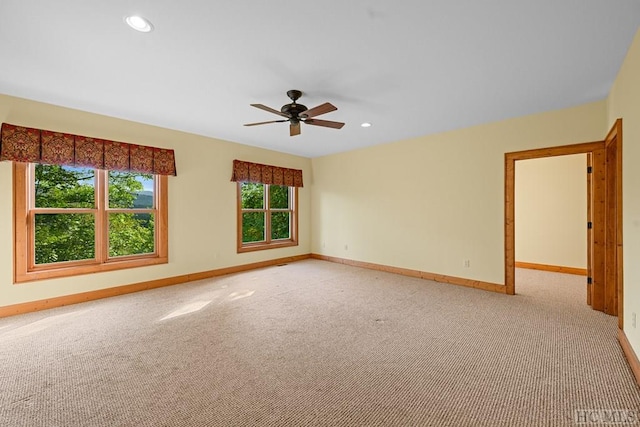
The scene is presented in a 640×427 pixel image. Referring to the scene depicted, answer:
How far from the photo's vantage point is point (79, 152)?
12.0 feet

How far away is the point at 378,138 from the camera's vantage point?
5199mm

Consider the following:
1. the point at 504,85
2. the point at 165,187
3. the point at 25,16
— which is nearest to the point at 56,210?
the point at 165,187

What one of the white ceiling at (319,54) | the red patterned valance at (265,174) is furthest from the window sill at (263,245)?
the white ceiling at (319,54)

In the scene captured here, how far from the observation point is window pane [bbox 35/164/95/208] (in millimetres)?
3598

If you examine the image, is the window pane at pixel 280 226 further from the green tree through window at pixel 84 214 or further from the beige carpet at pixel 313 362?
the beige carpet at pixel 313 362

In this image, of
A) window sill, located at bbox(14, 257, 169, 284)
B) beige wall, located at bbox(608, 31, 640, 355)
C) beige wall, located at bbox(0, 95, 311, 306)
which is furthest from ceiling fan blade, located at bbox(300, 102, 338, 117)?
window sill, located at bbox(14, 257, 169, 284)

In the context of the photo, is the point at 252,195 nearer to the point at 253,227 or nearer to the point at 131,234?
the point at 253,227

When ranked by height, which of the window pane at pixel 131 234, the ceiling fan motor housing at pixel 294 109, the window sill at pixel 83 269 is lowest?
the window sill at pixel 83 269

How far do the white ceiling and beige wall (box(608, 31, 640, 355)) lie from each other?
22 centimetres

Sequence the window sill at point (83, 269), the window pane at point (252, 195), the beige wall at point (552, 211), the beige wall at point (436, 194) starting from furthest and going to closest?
the window pane at point (252, 195), the beige wall at point (552, 211), the beige wall at point (436, 194), the window sill at point (83, 269)

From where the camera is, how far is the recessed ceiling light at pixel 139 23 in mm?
1957

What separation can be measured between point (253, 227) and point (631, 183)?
5420 millimetres

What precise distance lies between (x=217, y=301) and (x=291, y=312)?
110cm

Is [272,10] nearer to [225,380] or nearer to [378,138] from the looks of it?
[225,380]
